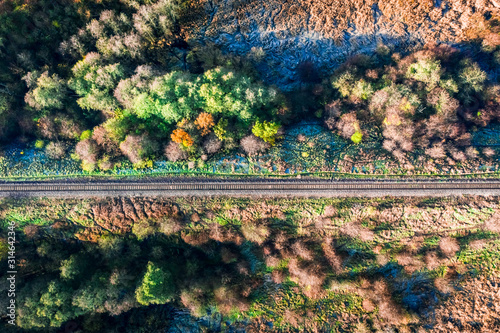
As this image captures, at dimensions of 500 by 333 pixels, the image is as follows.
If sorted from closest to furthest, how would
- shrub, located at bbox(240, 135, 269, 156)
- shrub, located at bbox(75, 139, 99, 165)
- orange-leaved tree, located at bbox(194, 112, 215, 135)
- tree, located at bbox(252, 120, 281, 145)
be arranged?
1. orange-leaved tree, located at bbox(194, 112, 215, 135)
2. tree, located at bbox(252, 120, 281, 145)
3. shrub, located at bbox(75, 139, 99, 165)
4. shrub, located at bbox(240, 135, 269, 156)

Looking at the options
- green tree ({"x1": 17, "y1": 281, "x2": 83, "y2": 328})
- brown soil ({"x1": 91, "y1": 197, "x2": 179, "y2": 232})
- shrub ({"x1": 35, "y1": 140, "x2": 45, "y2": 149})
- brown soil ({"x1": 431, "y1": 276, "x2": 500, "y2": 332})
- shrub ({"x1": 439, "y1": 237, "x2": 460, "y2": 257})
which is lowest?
brown soil ({"x1": 431, "y1": 276, "x2": 500, "y2": 332})

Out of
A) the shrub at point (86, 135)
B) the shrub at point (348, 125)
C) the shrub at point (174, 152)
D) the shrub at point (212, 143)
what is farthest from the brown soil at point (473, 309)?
the shrub at point (86, 135)

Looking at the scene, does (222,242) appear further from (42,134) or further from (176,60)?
(42,134)

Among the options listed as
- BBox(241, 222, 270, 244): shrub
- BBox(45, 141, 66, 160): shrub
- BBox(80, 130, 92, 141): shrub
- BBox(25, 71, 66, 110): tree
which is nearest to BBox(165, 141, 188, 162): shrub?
BBox(80, 130, 92, 141): shrub

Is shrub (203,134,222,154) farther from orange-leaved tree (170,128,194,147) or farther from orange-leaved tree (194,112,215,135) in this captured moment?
orange-leaved tree (170,128,194,147)

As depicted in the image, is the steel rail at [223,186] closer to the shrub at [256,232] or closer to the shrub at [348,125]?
the shrub at [256,232]

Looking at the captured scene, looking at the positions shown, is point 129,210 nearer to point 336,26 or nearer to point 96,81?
point 96,81
